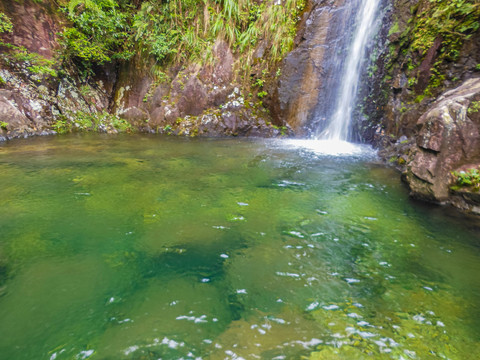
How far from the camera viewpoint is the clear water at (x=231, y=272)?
152cm

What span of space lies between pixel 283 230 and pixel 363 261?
33.9 inches

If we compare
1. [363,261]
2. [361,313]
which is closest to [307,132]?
[363,261]

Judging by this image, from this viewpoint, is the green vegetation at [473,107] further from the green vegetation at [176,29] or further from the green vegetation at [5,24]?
the green vegetation at [5,24]

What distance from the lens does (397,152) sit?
18.5 ft

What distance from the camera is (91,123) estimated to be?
10789mm

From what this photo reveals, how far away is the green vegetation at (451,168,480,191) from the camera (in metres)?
3.19

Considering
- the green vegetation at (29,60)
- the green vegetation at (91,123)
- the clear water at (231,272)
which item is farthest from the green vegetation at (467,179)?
the green vegetation at (29,60)

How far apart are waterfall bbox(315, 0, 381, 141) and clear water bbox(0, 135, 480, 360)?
4.48 metres

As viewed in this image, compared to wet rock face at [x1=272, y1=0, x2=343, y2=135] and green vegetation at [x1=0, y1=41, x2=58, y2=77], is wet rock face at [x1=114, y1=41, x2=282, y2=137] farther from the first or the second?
green vegetation at [x1=0, y1=41, x2=58, y2=77]

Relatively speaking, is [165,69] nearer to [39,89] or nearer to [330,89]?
[39,89]

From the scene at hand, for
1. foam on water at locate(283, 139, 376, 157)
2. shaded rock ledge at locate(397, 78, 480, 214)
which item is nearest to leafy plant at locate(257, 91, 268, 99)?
foam on water at locate(283, 139, 376, 157)

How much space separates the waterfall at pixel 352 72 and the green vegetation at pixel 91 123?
834 centimetres

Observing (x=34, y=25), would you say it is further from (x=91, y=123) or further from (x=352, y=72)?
(x=352, y=72)

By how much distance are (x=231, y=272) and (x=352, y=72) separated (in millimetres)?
8430
